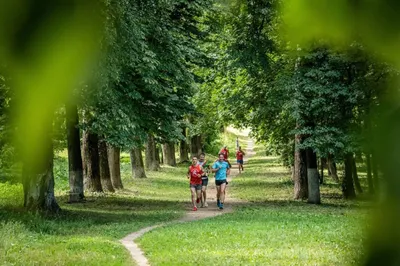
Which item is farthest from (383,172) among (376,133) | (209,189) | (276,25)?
(209,189)

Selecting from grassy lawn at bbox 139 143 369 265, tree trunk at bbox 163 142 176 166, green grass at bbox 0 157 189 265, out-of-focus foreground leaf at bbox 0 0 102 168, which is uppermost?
tree trunk at bbox 163 142 176 166

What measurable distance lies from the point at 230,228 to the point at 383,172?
45.3 ft

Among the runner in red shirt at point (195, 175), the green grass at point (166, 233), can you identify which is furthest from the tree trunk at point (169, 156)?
the runner in red shirt at point (195, 175)

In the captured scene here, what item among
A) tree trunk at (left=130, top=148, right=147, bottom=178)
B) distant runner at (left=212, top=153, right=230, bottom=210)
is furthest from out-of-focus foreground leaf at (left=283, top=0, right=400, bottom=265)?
tree trunk at (left=130, top=148, right=147, bottom=178)

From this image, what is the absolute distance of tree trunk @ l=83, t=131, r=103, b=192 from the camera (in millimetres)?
22266

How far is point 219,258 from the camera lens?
10172 millimetres

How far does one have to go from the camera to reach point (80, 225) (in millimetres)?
15273

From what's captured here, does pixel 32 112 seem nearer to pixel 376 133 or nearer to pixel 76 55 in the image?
pixel 76 55

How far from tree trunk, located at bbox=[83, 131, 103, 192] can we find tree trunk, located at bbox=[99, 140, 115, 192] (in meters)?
0.70

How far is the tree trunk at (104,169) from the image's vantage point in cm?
2338

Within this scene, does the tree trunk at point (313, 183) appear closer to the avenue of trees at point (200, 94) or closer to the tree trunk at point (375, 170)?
the avenue of trees at point (200, 94)

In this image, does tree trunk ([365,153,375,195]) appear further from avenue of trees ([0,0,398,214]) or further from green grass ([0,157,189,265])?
green grass ([0,157,189,265])

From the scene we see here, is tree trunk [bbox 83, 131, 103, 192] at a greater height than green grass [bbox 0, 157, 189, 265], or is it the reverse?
tree trunk [bbox 83, 131, 103, 192]

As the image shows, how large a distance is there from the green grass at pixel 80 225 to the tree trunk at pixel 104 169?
60cm
